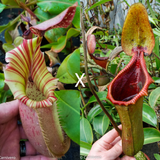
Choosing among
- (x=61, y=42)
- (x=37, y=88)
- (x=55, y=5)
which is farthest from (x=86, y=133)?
(x=55, y=5)

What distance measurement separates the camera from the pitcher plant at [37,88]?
46cm

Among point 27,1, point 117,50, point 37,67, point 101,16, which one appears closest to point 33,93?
point 37,67

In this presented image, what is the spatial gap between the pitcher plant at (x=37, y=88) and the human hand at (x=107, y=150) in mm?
123

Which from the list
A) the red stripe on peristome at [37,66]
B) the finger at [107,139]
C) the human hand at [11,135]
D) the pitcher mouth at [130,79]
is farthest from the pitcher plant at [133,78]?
the human hand at [11,135]

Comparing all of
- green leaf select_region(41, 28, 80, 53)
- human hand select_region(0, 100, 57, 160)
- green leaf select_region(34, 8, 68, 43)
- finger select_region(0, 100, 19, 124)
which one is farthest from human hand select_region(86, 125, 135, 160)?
green leaf select_region(34, 8, 68, 43)

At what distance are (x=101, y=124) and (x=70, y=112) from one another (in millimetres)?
172

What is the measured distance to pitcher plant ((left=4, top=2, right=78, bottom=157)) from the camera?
0.46 m

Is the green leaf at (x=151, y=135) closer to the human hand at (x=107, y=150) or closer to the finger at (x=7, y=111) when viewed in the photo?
the human hand at (x=107, y=150)

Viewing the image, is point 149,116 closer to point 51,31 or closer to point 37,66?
point 37,66

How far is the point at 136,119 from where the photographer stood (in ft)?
1.21

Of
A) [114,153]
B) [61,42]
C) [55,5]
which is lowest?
[114,153]

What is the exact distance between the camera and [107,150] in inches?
20.5

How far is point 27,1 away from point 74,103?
0.74 meters

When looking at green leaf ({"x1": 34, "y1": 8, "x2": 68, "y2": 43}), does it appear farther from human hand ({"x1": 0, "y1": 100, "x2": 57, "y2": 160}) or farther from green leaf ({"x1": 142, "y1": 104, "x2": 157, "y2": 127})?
green leaf ({"x1": 142, "y1": 104, "x2": 157, "y2": 127})
